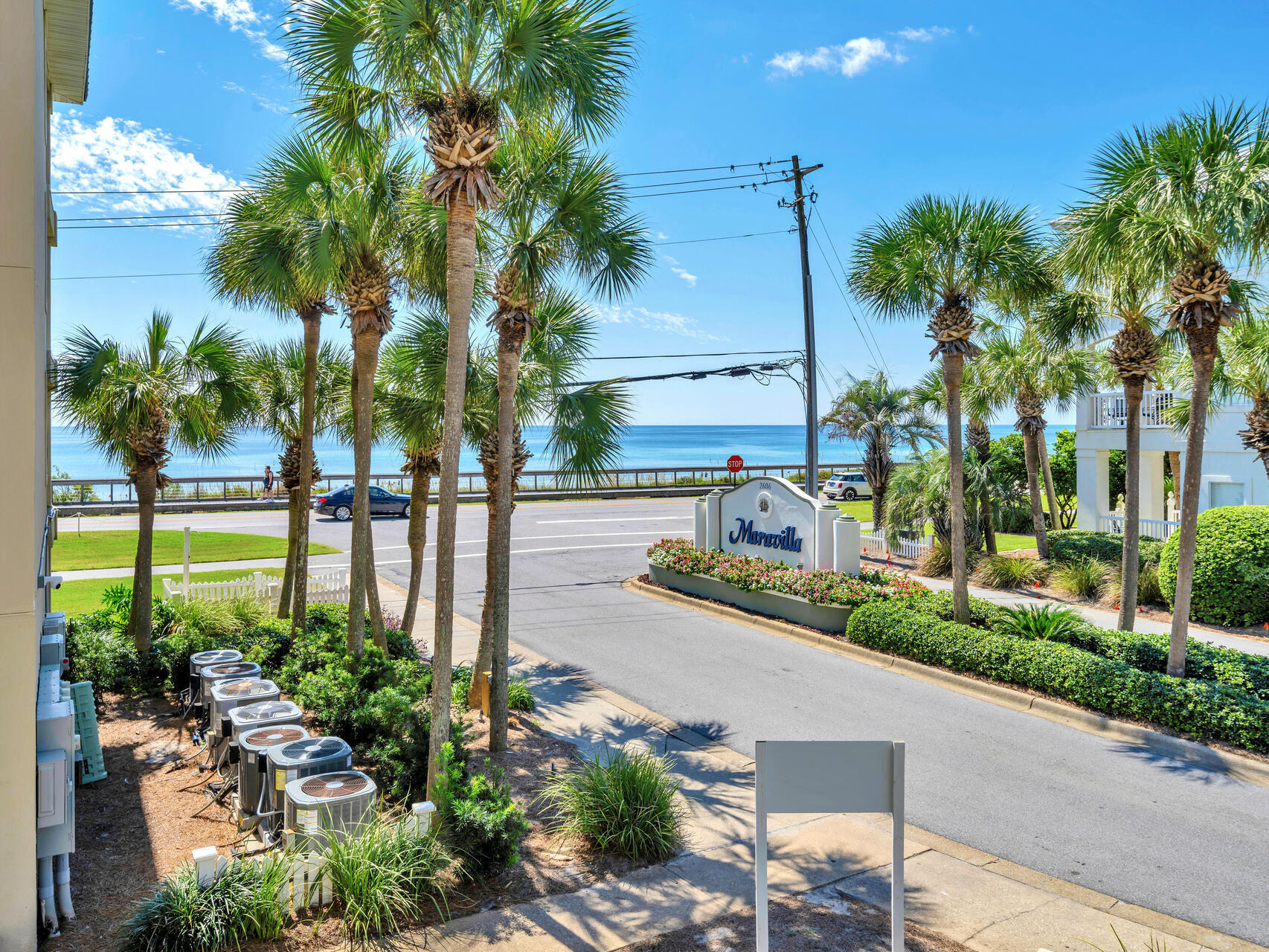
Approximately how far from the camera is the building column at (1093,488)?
74.4 ft

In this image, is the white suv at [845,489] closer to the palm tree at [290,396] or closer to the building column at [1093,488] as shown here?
the building column at [1093,488]

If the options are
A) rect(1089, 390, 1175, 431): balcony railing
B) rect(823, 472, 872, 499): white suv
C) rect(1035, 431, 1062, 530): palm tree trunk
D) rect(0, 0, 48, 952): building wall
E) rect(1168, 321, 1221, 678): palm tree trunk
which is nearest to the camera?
rect(0, 0, 48, 952): building wall

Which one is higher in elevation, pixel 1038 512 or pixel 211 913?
pixel 1038 512

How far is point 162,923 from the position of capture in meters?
4.69

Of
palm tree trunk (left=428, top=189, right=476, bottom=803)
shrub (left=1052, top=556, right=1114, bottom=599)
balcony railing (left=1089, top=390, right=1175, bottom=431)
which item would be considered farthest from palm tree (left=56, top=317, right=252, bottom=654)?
balcony railing (left=1089, top=390, right=1175, bottom=431)

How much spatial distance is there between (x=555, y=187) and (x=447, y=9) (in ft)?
8.02

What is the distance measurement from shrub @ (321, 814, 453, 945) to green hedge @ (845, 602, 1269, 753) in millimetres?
8288

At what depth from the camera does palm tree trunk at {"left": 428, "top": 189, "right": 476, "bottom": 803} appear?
6559 mm

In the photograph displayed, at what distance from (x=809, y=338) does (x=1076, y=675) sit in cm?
1183

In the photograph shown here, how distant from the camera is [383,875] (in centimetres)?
525

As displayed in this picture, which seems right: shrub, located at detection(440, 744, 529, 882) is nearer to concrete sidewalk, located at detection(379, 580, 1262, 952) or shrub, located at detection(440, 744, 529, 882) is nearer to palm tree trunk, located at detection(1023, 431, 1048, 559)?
concrete sidewalk, located at detection(379, 580, 1262, 952)

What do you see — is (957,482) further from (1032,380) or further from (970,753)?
(1032,380)

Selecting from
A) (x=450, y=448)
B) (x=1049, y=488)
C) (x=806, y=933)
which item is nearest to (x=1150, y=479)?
(x=1049, y=488)

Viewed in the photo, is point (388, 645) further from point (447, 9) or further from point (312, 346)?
point (447, 9)
